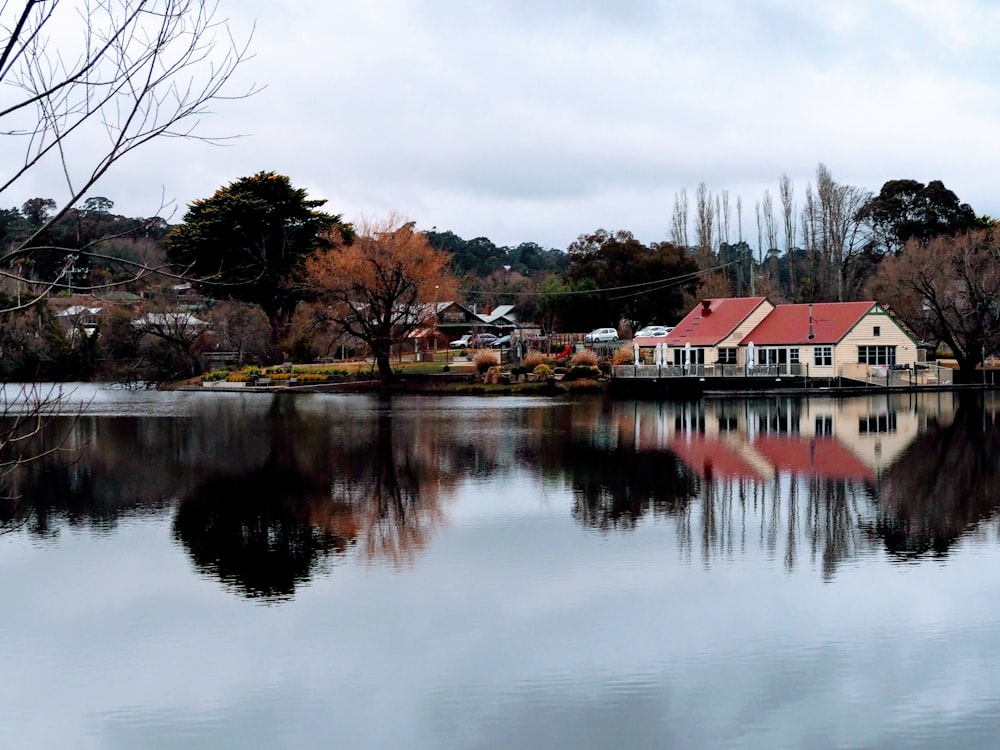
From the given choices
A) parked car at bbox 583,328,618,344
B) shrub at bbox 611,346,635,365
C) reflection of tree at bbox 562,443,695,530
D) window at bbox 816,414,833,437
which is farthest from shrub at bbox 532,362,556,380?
reflection of tree at bbox 562,443,695,530

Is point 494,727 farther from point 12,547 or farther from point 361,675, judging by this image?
point 12,547

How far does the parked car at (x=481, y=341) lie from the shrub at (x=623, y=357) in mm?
17564

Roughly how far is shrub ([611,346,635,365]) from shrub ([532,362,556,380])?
3338 mm

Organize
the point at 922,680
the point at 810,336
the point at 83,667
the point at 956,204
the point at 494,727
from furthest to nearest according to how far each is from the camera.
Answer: the point at 956,204, the point at 810,336, the point at 83,667, the point at 922,680, the point at 494,727

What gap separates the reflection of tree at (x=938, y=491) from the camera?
1504 cm

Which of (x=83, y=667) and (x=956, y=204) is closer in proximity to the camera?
(x=83, y=667)

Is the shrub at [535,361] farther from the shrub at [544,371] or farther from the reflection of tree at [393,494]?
the reflection of tree at [393,494]

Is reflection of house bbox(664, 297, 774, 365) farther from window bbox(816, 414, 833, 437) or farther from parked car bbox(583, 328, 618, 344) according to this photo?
window bbox(816, 414, 833, 437)

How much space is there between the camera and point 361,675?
32.1 feet

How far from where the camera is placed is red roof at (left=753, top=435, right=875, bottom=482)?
69.6 feet

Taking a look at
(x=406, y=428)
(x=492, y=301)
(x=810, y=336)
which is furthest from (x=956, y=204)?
(x=406, y=428)

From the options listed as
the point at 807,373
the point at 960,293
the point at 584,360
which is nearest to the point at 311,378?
the point at 584,360

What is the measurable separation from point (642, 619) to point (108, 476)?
1463cm

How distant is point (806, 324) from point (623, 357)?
863cm
